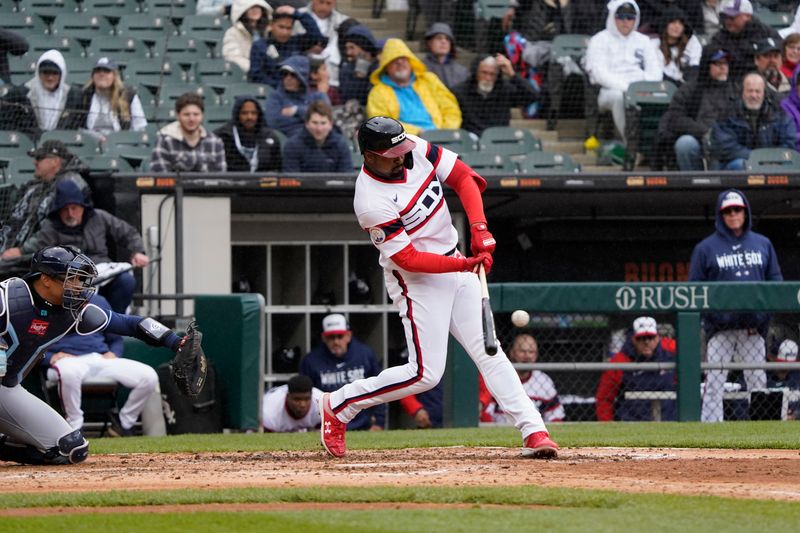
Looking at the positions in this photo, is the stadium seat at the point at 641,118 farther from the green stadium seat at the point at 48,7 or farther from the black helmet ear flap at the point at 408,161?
the black helmet ear flap at the point at 408,161

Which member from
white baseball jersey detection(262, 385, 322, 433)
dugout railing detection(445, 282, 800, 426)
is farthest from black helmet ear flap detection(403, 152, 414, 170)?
white baseball jersey detection(262, 385, 322, 433)

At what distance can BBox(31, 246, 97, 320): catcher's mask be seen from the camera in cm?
599

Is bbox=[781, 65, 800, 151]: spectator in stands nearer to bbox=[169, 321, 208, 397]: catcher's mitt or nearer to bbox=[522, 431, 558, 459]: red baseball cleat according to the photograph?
bbox=[522, 431, 558, 459]: red baseball cleat

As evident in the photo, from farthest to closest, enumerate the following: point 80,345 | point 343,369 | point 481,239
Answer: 1. point 343,369
2. point 80,345
3. point 481,239

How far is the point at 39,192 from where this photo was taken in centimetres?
994

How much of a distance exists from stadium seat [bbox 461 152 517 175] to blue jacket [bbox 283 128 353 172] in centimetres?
102

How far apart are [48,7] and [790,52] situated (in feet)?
23.0

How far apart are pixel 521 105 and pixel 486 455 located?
22.5 ft

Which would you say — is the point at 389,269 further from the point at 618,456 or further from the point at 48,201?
the point at 48,201

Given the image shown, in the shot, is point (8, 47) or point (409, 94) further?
point (8, 47)

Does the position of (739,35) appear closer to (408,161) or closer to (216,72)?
(216,72)

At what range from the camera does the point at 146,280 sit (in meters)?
10.2

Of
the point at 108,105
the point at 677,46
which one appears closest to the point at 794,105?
the point at 677,46

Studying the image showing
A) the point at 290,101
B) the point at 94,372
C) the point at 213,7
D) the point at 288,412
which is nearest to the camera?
the point at 94,372
